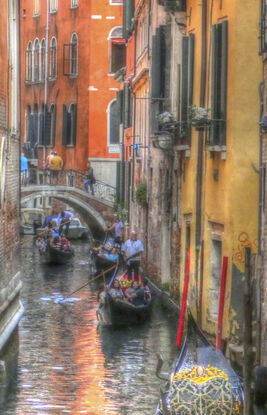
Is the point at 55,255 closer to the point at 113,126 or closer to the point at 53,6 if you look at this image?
the point at 113,126

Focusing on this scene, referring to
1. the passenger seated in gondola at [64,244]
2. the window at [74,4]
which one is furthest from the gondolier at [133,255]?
the window at [74,4]

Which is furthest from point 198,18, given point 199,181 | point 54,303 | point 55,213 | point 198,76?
point 55,213

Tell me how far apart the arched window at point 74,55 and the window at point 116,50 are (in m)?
1.56

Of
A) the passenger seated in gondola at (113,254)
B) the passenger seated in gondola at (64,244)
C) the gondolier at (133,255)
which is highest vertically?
the gondolier at (133,255)

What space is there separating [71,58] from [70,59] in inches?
3.0

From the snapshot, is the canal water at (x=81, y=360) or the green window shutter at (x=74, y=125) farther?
the green window shutter at (x=74, y=125)

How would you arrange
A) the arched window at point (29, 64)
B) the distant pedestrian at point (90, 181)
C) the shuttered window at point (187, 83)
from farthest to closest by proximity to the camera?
the arched window at point (29, 64)
the distant pedestrian at point (90, 181)
the shuttered window at point (187, 83)

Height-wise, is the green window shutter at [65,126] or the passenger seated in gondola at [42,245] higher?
the green window shutter at [65,126]

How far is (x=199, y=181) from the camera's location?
17.0 meters

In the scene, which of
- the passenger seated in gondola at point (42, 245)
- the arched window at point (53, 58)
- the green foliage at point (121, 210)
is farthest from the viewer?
the arched window at point (53, 58)

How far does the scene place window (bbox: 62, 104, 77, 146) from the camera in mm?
39875

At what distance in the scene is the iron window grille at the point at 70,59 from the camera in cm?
4019

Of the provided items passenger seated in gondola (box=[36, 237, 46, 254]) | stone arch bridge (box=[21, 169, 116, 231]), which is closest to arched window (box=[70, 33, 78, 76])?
stone arch bridge (box=[21, 169, 116, 231])

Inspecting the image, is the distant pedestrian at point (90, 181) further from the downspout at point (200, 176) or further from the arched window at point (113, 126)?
the downspout at point (200, 176)
